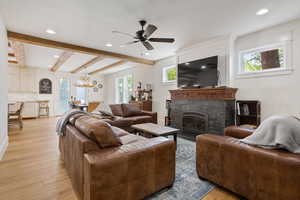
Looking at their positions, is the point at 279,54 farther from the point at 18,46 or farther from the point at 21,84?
the point at 21,84

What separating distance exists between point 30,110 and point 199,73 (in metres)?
8.08

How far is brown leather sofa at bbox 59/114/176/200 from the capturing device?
1.19 metres

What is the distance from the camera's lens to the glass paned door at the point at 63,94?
8078mm

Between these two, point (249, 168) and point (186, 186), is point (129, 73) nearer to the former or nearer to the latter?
point (186, 186)

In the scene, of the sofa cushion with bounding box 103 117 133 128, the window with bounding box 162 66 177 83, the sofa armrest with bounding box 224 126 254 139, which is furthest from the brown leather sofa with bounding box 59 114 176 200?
the window with bounding box 162 66 177 83

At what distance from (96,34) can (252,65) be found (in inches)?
153

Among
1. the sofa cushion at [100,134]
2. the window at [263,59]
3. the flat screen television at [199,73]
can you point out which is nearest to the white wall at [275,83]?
the window at [263,59]

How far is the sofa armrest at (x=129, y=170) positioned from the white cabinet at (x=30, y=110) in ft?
25.7

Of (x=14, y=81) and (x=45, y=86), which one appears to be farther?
(x=45, y=86)

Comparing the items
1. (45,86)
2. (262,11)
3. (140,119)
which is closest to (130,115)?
(140,119)

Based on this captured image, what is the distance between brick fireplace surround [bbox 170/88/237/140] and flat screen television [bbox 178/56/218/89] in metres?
0.23

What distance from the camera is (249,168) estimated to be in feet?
4.54

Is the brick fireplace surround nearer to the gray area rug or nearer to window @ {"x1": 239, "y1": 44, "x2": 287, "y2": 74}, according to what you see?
window @ {"x1": 239, "y1": 44, "x2": 287, "y2": 74}

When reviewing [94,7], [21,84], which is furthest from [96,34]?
[21,84]
